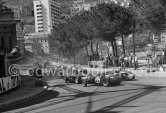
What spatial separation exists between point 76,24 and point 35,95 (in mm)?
34491

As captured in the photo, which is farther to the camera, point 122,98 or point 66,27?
point 66,27

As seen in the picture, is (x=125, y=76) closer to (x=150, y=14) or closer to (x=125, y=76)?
(x=125, y=76)

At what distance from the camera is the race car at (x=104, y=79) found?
2261 centimetres

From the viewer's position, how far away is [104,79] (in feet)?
75.6

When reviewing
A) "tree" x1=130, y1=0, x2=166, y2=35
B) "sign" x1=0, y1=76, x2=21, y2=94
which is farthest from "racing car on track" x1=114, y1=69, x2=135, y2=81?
"tree" x1=130, y1=0, x2=166, y2=35

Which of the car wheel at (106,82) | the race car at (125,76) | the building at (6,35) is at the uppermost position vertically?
the building at (6,35)

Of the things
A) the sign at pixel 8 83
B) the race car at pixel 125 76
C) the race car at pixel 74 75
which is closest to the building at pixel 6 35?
the sign at pixel 8 83

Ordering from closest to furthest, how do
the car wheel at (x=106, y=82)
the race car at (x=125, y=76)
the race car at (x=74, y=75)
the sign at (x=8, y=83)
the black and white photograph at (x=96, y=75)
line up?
1. the black and white photograph at (x=96, y=75)
2. the sign at (x=8, y=83)
3. the car wheel at (x=106, y=82)
4. the race car at (x=125, y=76)
5. the race car at (x=74, y=75)

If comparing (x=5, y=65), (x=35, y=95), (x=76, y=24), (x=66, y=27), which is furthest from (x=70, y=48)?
(x=35, y=95)

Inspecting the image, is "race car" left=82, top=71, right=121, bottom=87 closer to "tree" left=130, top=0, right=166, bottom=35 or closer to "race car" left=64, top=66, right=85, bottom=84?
"race car" left=64, top=66, right=85, bottom=84

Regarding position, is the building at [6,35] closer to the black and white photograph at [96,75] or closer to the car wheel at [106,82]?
the black and white photograph at [96,75]

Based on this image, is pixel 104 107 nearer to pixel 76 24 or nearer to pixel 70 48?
pixel 76 24

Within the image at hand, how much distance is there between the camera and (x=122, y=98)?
627 inches

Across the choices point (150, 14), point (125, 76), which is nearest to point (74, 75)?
point (125, 76)
